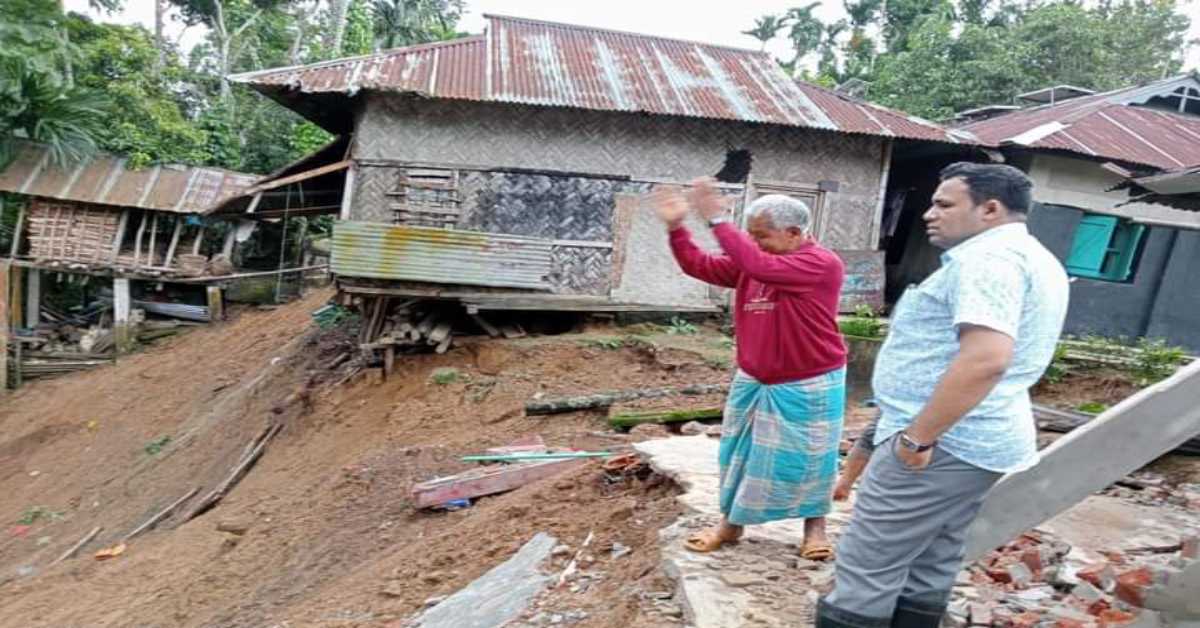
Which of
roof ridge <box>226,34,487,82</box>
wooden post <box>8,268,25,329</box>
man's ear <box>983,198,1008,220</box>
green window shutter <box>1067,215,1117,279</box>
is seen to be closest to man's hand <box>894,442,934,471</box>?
man's ear <box>983,198,1008,220</box>

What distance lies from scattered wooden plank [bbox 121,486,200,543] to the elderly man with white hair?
7641mm

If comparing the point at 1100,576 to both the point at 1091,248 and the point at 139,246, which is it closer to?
the point at 1091,248

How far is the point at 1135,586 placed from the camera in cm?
213

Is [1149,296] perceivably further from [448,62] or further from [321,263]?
[321,263]

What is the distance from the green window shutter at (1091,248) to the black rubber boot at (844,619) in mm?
11097

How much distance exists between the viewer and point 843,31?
29016 mm

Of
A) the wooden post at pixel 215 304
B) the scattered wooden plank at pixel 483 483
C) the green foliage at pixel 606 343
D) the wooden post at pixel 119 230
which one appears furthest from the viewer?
the wooden post at pixel 215 304

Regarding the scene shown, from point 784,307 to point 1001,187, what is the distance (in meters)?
0.96

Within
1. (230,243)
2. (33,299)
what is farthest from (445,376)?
(33,299)

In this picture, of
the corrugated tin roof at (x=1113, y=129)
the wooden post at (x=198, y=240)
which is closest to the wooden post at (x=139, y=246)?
the wooden post at (x=198, y=240)

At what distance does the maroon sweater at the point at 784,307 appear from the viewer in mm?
2770

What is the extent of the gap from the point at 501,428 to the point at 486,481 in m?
1.84

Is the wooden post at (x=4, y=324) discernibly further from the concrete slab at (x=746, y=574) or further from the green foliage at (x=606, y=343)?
the concrete slab at (x=746, y=574)

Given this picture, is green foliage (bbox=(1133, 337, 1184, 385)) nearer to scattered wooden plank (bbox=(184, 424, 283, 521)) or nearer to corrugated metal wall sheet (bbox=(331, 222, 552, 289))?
corrugated metal wall sheet (bbox=(331, 222, 552, 289))
